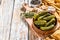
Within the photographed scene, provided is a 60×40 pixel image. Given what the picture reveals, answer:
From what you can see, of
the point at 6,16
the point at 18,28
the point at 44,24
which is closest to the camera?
the point at 44,24

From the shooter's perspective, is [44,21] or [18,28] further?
[18,28]

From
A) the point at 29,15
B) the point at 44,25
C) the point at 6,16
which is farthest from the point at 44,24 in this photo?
the point at 6,16

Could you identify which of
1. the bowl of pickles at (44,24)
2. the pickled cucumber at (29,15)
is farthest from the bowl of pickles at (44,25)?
the pickled cucumber at (29,15)

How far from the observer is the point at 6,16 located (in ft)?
4.67

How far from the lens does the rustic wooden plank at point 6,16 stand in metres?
1.27

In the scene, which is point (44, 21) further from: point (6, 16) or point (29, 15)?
point (6, 16)

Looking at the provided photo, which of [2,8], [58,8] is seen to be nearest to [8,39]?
[2,8]

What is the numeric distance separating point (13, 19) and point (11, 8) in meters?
0.16

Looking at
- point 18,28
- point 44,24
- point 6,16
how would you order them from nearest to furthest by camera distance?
point 44,24, point 18,28, point 6,16

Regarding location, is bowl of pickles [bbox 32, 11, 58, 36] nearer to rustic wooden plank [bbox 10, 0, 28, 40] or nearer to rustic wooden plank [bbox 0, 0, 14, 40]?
rustic wooden plank [bbox 10, 0, 28, 40]

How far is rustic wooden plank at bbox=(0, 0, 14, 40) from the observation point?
1270 millimetres

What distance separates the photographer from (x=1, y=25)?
134 centimetres

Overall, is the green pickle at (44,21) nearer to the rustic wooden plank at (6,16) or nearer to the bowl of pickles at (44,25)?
the bowl of pickles at (44,25)

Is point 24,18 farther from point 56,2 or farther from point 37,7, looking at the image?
point 56,2
